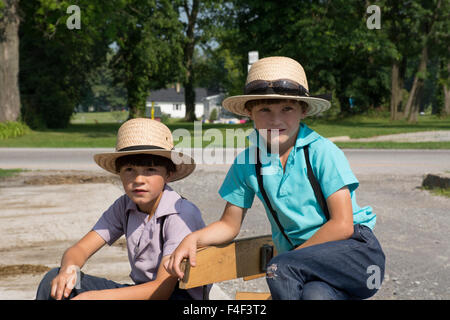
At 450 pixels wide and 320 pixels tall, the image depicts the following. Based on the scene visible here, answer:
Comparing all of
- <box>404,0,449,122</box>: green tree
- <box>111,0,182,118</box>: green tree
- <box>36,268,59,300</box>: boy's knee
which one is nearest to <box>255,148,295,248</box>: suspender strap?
<box>36,268,59,300</box>: boy's knee

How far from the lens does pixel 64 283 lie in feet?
8.08

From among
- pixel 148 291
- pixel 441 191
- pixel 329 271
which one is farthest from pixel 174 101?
pixel 329 271

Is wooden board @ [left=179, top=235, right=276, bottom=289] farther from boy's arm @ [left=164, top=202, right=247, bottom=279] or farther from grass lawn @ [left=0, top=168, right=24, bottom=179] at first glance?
grass lawn @ [left=0, top=168, right=24, bottom=179]

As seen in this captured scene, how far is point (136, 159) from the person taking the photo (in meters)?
2.65

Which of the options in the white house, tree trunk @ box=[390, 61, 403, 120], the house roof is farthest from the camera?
the white house

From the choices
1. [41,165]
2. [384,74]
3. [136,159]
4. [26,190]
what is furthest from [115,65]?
[136,159]

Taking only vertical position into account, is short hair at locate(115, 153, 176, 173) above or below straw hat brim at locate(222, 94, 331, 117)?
below

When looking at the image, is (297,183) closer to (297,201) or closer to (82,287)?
(297,201)

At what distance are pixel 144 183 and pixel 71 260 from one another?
18.9 inches

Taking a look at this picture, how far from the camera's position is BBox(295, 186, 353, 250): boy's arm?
7.32 ft

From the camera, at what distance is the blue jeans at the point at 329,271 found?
2.06 metres

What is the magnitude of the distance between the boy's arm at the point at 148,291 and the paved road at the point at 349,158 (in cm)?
1000

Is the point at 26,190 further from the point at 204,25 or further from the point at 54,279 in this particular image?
the point at 204,25
